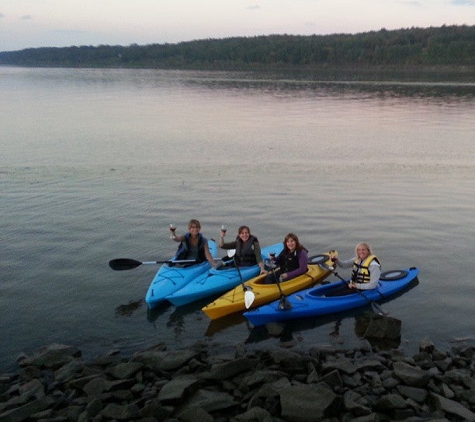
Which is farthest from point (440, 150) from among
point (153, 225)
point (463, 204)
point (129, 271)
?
point (129, 271)

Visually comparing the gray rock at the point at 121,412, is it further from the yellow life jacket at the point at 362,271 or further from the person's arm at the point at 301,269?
the yellow life jacket at the point at 362,271

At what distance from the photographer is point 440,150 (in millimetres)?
25891

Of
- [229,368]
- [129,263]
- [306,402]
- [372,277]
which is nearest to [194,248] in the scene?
[129,263]

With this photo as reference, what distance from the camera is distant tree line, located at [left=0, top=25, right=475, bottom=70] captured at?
98.2 meters

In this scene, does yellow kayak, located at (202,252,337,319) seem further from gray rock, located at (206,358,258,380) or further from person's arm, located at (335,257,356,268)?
gray rock, located at (206,358,258,380)

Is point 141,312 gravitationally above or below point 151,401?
below

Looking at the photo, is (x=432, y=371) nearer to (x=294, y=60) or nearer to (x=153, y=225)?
(x=153, y=225)

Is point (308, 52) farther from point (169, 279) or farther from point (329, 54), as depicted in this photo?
point (169, 279)

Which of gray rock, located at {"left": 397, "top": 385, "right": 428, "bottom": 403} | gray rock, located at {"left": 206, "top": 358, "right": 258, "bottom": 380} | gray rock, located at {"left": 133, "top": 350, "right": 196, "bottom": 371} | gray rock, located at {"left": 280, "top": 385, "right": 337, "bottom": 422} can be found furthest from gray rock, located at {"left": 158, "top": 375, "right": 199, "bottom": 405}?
gray rock, located at {"left": 397, "top": 385, "right": 428, "bottom": 403}

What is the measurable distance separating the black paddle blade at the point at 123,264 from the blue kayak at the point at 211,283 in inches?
55.8

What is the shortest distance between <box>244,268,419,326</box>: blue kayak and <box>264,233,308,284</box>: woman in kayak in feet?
1.73

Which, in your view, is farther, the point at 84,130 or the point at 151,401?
the point at 84,130

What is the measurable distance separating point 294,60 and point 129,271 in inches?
4186

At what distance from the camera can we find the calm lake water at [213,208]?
9.88 meters
